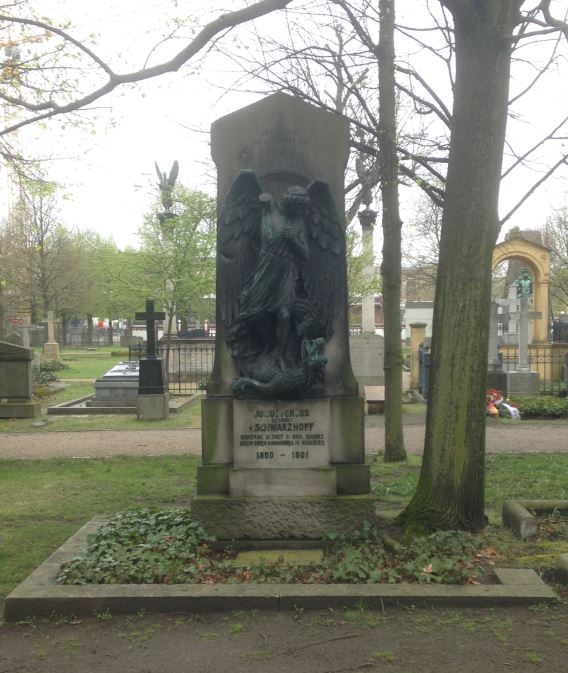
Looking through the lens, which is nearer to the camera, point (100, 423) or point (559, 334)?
point (100, 423)

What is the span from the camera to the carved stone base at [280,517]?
→ 18.0 ft

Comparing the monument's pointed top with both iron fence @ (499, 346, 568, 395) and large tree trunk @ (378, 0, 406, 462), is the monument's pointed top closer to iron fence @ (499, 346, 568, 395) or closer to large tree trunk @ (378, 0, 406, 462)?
large tree trunk @ (378, 0, 406, 462)

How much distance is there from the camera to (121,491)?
26.3ft

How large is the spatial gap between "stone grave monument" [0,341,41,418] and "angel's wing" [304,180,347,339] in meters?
11.3

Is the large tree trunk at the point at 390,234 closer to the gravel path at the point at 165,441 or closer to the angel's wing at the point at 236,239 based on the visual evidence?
the gravel path at the point at 165,441

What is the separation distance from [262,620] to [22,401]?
1294 cm

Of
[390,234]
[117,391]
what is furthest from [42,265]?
[390,234]

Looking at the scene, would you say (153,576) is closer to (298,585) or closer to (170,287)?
(298,585)

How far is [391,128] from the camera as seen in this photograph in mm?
9117

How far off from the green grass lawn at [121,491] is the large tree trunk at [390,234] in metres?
0.79

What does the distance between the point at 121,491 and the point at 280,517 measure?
3192mm

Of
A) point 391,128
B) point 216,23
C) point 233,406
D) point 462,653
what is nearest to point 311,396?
point 233,406

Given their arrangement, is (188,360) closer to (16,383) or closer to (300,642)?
(16,383)

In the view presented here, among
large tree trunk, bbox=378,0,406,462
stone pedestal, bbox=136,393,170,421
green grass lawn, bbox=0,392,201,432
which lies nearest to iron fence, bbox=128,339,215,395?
green grass lawn, bbox=0,392,201,432
